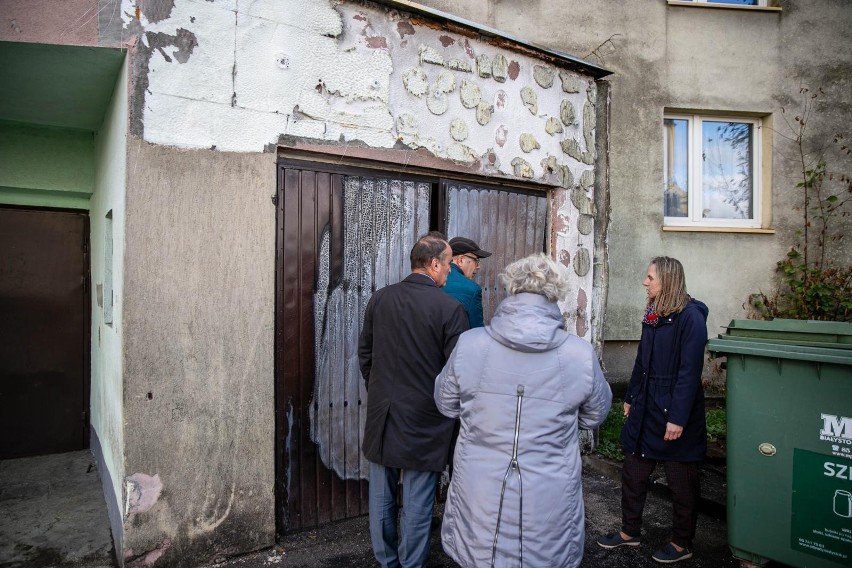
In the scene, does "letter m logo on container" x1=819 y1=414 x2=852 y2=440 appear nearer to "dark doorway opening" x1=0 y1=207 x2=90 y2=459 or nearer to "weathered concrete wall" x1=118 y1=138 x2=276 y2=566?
"weathered concrete wall" x1=118 y1=138 x2=276 y2=566

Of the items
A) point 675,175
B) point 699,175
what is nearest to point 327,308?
point 675,175

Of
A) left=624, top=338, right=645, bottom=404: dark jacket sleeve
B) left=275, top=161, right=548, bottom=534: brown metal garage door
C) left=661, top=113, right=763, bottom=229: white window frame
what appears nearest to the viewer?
left=624, top=338, right=645, bottom=404: dark jacket sleeve

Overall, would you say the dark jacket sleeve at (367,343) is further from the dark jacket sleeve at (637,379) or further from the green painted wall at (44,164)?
the green painted wall at (44,164)

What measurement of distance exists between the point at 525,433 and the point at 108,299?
3.44 meters

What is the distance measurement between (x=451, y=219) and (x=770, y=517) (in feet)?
9.06

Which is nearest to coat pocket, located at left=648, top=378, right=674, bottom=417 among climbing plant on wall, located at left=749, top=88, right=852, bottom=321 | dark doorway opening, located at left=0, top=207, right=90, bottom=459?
climbing plant on wall, located at left=749, top=88, right=852, bottom=321

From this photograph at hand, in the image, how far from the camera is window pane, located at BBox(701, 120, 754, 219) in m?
6.67

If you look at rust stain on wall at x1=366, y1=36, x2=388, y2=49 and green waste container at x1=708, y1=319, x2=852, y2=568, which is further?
rust stain on wall at x1=366, y1=36, x2=388, y2=49

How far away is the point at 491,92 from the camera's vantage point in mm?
4402

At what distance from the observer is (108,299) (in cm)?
412

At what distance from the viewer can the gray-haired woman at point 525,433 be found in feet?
6.87

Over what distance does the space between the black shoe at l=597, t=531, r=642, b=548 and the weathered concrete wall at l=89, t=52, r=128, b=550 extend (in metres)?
2.84

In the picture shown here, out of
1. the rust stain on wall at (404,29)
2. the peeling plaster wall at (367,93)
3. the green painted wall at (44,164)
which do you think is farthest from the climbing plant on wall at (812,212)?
the green painted wall at (44,164)

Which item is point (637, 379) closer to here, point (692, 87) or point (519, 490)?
point (519, 490)
